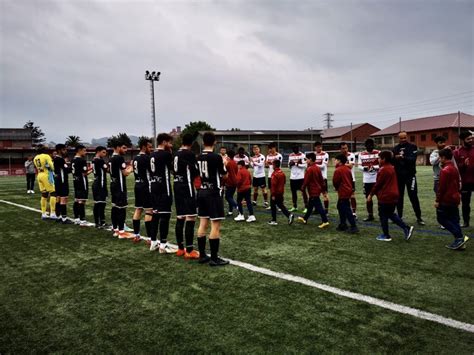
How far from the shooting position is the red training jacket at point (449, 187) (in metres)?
5.94

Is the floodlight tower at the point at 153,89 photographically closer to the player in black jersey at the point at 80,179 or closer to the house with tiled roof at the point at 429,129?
the player in black jersey at the point at 80,179

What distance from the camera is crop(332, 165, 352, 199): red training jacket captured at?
24.3 feet

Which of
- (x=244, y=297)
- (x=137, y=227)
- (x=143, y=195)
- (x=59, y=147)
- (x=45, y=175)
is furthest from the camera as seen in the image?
(x=59, y=147)

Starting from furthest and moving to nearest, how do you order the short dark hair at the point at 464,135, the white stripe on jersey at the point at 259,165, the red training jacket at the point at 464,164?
the white stripe on jersey at the point at 259,165
the short dark hair at the point at 464,135
the red training jacket at the point at 464,164

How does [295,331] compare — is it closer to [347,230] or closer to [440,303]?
[440,303]

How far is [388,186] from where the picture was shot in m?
6.64

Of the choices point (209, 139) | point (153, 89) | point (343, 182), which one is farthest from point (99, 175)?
point (153, 89)

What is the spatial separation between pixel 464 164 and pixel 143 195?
7.27m

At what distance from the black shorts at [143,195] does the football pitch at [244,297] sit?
86 centimetres

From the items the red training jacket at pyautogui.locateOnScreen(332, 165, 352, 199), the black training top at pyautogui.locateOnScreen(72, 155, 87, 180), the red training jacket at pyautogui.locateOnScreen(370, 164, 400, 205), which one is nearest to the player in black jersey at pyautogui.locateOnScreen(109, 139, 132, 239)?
the black training top at pyautogui.locateOnScreen(72, 155, 87, 180)

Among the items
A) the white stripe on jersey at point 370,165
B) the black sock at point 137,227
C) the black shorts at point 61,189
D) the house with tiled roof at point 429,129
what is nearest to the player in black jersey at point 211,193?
the black sock at point 137,227

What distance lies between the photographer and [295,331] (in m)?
3.27

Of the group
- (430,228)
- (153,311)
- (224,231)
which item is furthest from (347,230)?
(153,311)

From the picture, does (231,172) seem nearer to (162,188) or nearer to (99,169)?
(162,188)
